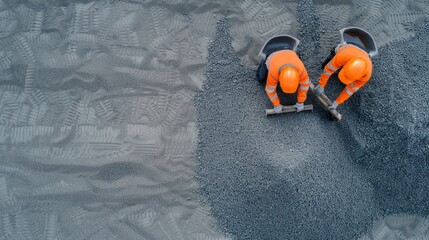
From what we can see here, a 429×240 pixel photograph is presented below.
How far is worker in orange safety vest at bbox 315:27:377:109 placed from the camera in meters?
2.55

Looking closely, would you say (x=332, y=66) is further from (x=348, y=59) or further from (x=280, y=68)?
(x=280, y=68)

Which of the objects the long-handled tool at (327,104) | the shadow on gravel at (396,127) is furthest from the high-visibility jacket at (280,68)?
the shadow on gravel at (396,127)

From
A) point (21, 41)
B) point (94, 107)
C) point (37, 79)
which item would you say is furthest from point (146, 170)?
point (21, 41)

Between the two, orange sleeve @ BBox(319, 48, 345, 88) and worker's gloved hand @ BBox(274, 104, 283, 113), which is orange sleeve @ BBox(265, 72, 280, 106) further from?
orange sleeve @ BBox(319, 48, 345, 88)

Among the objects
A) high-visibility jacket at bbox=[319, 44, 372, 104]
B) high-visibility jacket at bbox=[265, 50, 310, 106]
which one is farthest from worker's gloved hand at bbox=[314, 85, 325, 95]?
high-visibility jacket at bbox=[265, 50, 310, 106]

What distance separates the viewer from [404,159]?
2.99m

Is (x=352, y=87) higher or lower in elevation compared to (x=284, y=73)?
lower

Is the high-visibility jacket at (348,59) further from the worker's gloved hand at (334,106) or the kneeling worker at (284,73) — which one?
the kneeling worker at (284,73)

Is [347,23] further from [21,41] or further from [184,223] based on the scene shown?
[21,41]

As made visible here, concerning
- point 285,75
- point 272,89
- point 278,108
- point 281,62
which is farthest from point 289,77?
point 278,108

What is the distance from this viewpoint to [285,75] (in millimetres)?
2594

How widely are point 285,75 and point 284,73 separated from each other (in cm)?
2

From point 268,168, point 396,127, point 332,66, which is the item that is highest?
point 332,66

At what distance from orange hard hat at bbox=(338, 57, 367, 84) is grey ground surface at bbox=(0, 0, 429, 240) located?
0.60 meters
